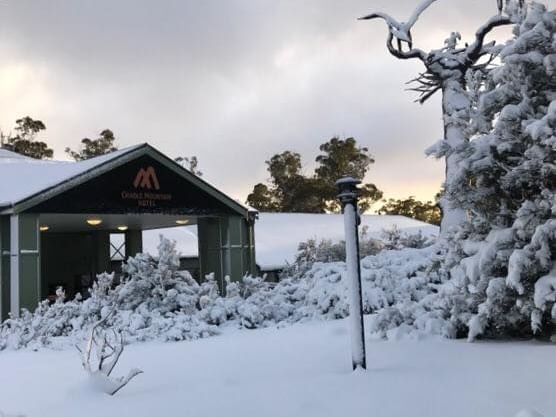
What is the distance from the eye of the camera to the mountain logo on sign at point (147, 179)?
42.4ft

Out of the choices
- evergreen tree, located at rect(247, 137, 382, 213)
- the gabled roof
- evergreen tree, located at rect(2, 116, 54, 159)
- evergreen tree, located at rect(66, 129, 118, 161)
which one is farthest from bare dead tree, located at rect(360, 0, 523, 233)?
evergreen tree, located at rect(2, 116, 54, 159)

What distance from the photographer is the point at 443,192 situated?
21.2 ft

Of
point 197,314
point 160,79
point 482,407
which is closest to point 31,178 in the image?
point 160,79

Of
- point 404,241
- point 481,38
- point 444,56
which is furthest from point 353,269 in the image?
point 404,241

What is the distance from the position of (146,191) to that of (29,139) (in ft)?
102

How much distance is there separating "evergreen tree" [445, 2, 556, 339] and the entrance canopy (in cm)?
802

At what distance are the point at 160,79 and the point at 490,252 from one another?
1232 centimetres

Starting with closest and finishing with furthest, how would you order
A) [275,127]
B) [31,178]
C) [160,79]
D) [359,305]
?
[359,305], [31,178], [160,79], [275,127]

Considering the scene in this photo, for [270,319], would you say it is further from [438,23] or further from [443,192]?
[438,23]

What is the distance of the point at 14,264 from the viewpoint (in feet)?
35.5

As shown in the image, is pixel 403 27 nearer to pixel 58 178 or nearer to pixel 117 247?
pixel 58 178

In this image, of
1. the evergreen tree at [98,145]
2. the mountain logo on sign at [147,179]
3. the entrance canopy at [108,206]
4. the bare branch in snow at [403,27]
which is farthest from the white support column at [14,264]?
the evergreen tree at [98,145]

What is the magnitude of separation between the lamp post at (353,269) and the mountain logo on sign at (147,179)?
8366mm

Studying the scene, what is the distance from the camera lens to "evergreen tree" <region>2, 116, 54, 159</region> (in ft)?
129
